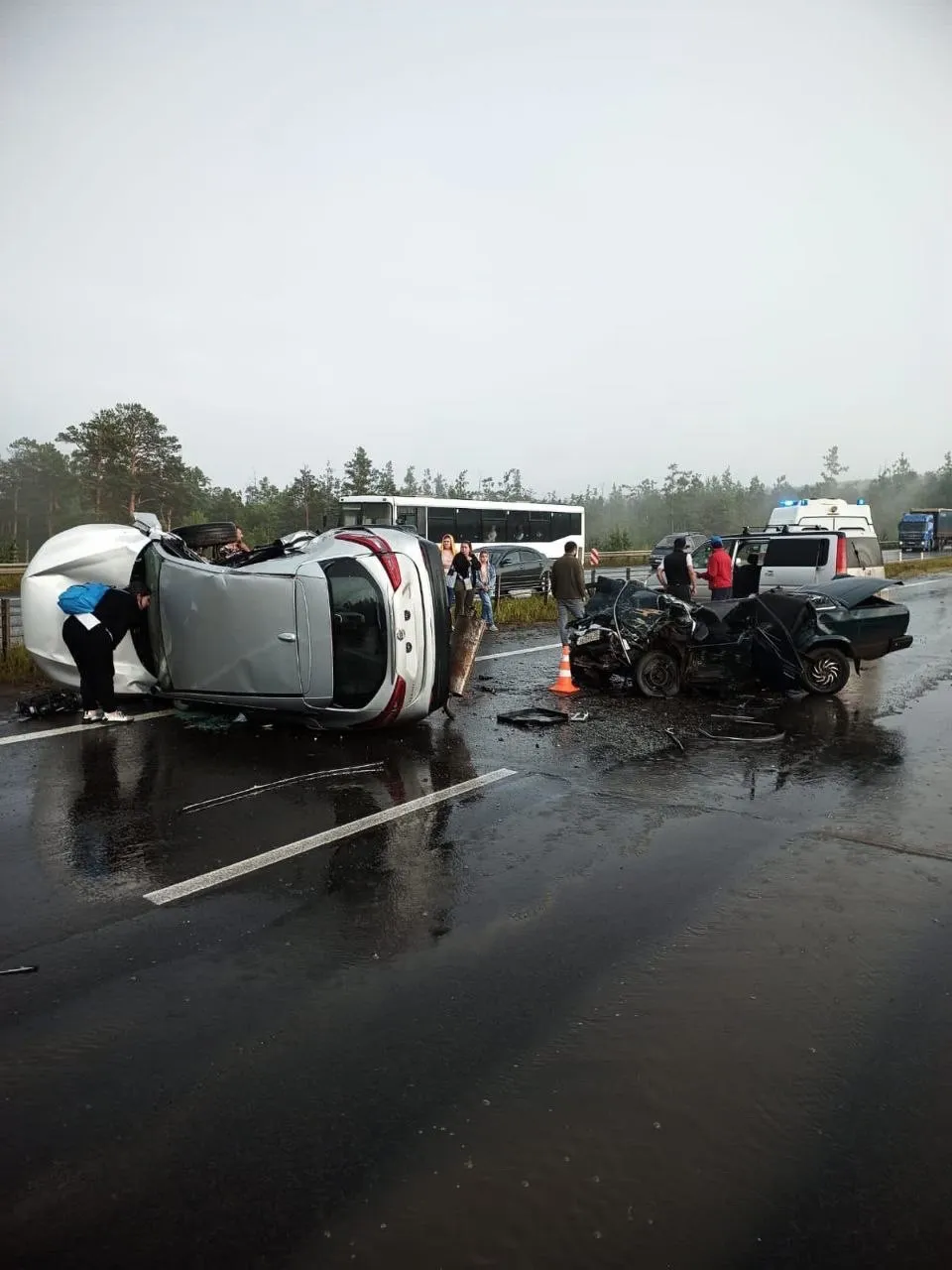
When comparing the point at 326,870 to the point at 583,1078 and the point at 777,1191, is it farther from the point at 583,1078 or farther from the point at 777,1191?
the point at 777,1191

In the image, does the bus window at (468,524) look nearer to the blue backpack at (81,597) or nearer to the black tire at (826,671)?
the black tire at (826,671)

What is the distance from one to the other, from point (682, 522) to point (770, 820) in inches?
3644

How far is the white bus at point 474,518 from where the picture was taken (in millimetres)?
29859

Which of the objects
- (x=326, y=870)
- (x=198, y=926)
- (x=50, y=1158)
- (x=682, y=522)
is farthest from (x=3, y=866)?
(x=682, y=522)

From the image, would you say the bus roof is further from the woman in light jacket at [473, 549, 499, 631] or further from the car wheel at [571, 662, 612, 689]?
the car wheel at [571, 662, 612, 689]

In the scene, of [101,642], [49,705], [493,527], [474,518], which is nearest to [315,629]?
[101,642]

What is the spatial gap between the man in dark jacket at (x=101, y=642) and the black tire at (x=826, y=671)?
7817mm

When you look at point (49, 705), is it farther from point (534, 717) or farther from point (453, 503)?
point (453, 503)

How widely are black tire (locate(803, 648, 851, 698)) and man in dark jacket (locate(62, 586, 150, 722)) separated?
25.6ft

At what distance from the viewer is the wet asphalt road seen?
A: 248 centimetres

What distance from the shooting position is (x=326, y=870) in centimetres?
495

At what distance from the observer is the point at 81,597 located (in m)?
8.39

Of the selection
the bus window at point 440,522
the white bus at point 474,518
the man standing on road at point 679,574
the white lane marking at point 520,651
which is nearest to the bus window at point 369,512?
the white bus at point 474,518

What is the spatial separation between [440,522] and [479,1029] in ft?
94.4
